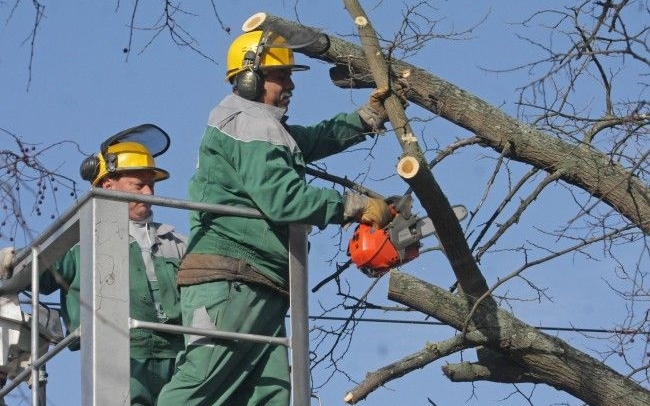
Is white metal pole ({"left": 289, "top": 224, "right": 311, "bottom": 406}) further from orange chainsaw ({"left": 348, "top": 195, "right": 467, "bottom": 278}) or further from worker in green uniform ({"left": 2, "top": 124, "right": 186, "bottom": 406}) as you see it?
worker in green uniform ({"left": 2, "top": 124, "right": 186, "bottom": 406})

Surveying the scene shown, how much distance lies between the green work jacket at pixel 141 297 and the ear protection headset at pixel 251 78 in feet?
3.32

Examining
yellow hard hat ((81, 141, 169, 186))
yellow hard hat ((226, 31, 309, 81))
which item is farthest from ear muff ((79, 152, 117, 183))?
yellow hard hat ((226, 31, 309, 81))

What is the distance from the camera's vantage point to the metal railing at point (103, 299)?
542 cm

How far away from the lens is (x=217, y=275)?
6.34 m

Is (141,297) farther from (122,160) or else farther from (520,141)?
(520,141)

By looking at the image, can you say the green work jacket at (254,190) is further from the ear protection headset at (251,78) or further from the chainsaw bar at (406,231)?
the chainsaw bar at (406,231)

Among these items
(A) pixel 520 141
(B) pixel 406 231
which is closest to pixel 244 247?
(B) pixel 406 231

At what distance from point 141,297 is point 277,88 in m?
1.21

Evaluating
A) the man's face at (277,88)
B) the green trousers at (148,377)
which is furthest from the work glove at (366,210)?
the green trousers at (148,377)

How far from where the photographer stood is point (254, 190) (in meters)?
6.29

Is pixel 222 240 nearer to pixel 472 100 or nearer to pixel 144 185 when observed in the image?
pixel 144 185

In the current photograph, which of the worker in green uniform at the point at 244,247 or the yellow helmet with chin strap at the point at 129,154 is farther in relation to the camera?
the yellow helmet with chin strap at the point at 129,154

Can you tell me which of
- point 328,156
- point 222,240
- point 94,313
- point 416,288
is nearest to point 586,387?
point 416,288

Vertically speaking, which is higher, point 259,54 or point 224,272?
point 259,54
